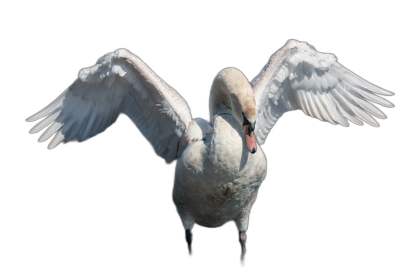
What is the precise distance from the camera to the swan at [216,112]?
4609 millimetres

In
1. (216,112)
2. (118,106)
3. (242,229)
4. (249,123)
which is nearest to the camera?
(249,123)

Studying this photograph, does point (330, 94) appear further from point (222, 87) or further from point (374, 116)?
point (222, 87)

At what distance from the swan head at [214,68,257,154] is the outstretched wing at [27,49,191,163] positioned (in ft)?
2.23

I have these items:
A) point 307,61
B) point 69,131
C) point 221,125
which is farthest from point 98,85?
point 307,61

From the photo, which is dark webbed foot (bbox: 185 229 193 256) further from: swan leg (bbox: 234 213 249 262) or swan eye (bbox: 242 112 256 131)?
swan eye (bbox: 242 112 256 131)

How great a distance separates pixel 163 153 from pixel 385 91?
2.10 metres

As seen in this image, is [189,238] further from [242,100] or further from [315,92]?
[315,92]

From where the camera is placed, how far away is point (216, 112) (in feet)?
16.1

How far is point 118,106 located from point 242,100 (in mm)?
1466

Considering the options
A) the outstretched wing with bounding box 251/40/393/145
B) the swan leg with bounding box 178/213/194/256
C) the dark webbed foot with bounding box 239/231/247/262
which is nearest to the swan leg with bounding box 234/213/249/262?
the dark webbed foot with bounding box 239/231/247/262

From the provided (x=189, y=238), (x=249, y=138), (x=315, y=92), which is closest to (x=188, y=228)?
(x=189, y=238)

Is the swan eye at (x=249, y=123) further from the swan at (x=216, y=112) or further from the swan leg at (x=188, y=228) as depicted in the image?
the swan leg at (x=188, y=228)

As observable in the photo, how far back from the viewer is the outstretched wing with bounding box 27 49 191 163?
16.8ft

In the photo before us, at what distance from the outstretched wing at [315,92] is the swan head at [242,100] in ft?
2.16
